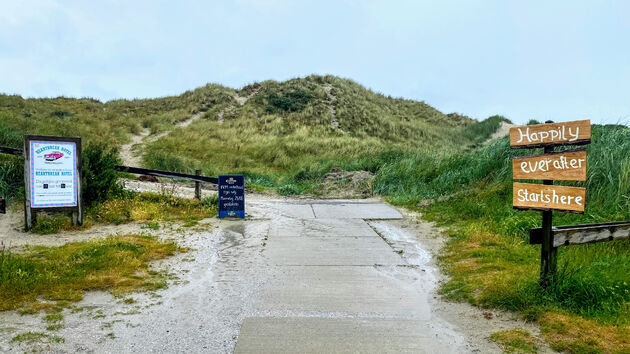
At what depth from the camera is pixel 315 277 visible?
19.4ft

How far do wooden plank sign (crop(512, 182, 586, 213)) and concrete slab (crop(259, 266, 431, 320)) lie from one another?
1.63m

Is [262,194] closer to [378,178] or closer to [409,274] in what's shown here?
[378,178]

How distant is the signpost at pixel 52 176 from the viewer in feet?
28.0

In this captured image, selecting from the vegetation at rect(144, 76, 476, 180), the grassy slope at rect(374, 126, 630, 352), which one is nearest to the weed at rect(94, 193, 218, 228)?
the grassy slope at rect(374, 126, 630, 352)

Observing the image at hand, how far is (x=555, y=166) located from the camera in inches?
187

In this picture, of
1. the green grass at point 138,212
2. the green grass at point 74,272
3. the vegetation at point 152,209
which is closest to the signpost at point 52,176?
the green grass at point 138,212

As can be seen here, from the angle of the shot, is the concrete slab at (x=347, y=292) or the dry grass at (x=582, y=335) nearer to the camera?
the dry grass at (x=582, y=335)

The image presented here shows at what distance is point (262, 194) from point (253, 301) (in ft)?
39.4

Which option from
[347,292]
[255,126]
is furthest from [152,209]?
[255,126]

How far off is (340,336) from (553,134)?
3205mm

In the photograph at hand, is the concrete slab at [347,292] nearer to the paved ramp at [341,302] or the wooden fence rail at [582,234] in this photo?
the paved ramp at [341,302]

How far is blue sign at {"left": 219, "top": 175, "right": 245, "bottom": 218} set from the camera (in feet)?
34.6

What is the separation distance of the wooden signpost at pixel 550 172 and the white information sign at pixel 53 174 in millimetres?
8522

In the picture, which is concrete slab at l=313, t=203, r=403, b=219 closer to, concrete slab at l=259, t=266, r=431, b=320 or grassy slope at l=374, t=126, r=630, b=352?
grassy slope at l=374, t=126, r=630, b=352
